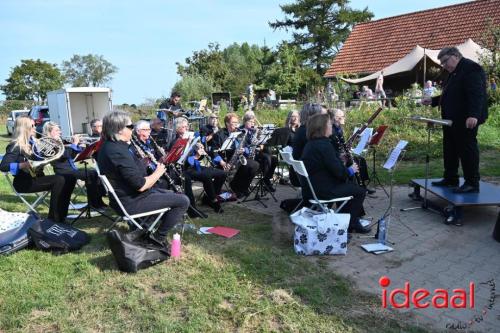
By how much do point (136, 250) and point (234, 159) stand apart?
9.81 feet

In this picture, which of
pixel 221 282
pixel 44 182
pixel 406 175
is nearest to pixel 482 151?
pixel 406 175

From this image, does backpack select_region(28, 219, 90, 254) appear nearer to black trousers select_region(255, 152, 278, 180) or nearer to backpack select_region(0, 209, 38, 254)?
backpack select_region(0, 209, 38, 254)

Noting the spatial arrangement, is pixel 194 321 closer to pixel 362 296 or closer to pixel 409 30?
pixel 362 296

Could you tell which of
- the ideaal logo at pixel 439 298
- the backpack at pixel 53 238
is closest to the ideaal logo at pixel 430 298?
the ideaal logo at pixel 439 298

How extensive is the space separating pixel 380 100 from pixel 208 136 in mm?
8517

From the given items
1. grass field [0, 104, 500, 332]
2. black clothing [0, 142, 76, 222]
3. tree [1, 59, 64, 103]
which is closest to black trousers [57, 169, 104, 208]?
black clothing [0, 142, 76, 222]

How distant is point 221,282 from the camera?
3695 mm

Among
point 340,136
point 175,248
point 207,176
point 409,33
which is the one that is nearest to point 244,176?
point 207,176

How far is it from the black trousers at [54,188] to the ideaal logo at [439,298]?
411cm

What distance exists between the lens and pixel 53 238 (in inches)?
178

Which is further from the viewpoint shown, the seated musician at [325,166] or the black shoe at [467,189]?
the black shoe at [467,189]

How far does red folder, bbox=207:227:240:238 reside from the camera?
5.03 metres

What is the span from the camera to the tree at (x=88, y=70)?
6475 centimetres

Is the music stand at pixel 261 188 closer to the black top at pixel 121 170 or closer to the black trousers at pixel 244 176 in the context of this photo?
the black trousers at pixel 244 176
